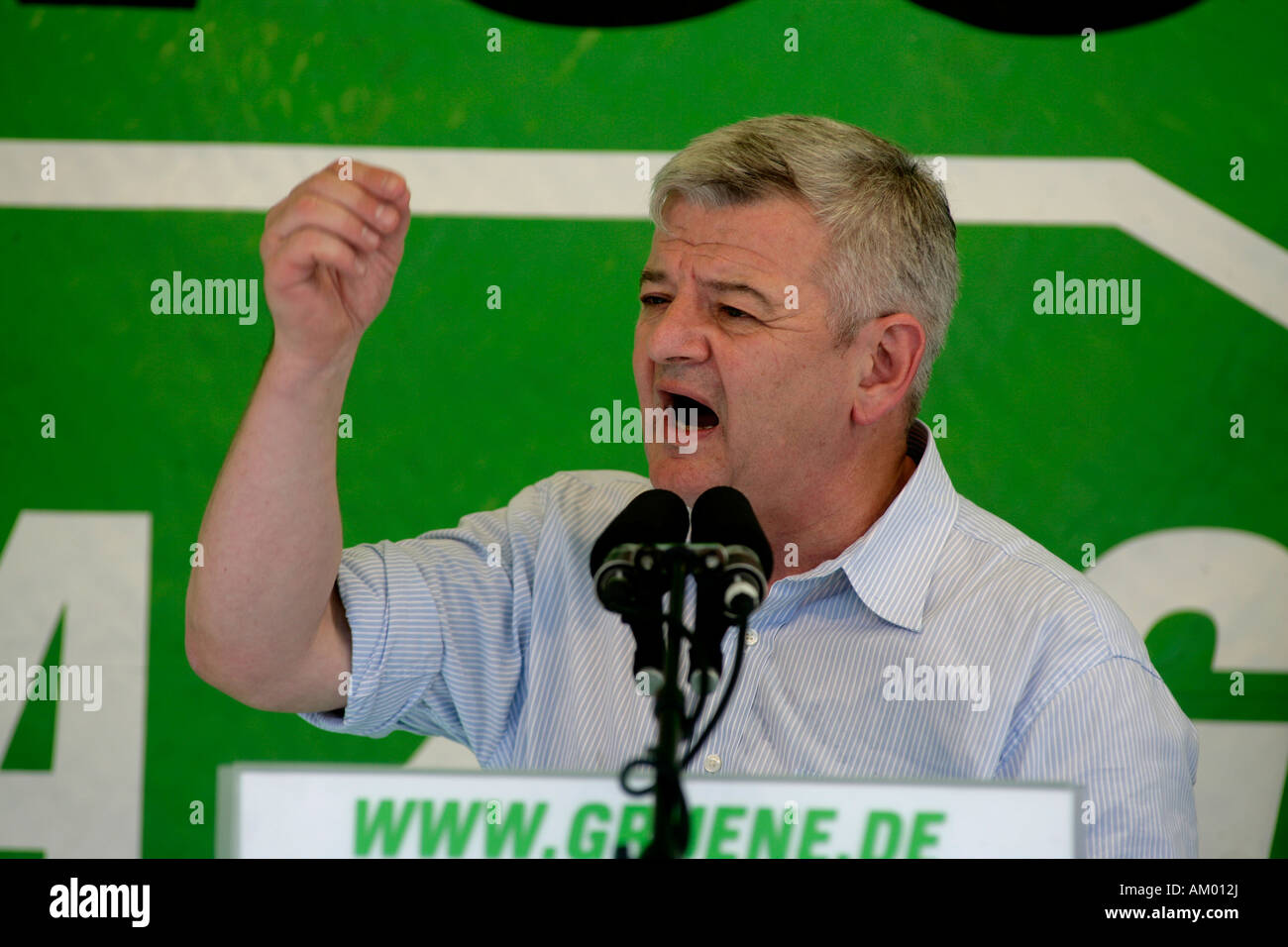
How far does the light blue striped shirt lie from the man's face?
151 millimetres

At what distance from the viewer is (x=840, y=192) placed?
1648 millimetres

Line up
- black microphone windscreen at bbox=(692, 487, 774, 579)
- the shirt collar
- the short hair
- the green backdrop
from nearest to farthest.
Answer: black microphone windscreen at bbox=(692, 487, 774, 579)
the shirt collar
the short hair
the green backdrop

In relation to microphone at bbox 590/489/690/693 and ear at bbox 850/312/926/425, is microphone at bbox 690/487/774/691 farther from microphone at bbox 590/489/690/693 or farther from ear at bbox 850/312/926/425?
ear at bbox 850/312/926/425

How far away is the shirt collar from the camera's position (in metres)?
1.54

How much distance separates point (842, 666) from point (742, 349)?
40 cm

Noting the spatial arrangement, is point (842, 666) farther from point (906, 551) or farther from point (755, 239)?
point (755, 239)

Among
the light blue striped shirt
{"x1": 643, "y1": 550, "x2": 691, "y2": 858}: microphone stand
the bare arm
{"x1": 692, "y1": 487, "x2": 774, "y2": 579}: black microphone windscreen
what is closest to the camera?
{"x1": 643, "y1": 550, "x2": 691, "y2": 858}: microphone stand

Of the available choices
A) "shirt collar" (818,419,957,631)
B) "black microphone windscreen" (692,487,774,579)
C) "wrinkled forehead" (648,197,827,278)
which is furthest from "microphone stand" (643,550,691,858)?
"wrinkled forehead" (648,197,827,278)

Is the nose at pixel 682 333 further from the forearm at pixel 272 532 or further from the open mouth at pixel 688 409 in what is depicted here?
the forearm at pixel 272 532

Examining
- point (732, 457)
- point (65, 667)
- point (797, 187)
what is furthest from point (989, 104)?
point (65, 667)

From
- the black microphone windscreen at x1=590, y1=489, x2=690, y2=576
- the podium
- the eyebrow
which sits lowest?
the podium

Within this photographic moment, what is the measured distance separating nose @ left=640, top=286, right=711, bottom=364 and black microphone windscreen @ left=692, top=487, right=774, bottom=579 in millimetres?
481

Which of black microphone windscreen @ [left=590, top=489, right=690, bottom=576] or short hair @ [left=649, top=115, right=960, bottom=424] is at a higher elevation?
short hair @ [left=649, top=115, right=960, bottom=424]

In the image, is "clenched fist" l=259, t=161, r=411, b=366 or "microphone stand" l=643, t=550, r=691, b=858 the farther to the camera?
"clenched fist" l=259, t=161, r=411, b=366
